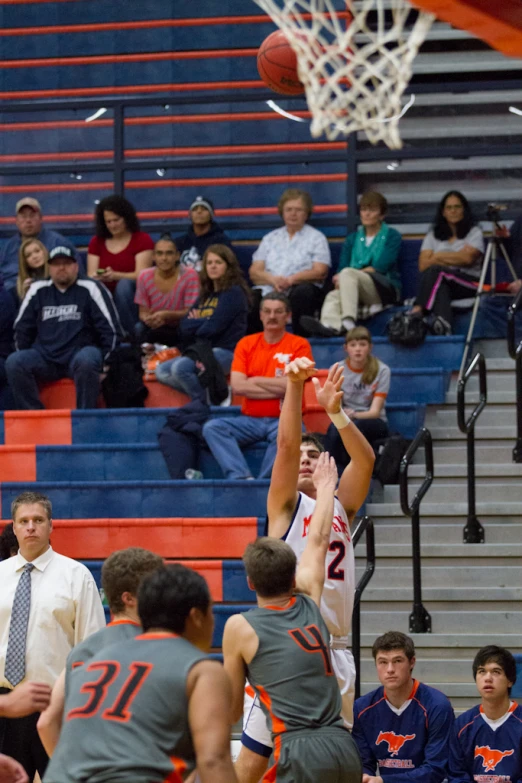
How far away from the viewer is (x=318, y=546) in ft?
16.3

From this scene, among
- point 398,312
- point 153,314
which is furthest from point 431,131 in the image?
point 153,314

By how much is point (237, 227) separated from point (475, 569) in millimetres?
4866

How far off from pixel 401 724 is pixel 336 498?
1.41 metres

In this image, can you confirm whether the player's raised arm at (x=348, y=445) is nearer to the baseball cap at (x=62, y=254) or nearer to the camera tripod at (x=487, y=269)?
the camera tripod at (x=487, y=269)

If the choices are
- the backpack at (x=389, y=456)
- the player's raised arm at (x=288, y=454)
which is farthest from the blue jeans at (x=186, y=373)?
the player's raised arm at (x=288, y=454)

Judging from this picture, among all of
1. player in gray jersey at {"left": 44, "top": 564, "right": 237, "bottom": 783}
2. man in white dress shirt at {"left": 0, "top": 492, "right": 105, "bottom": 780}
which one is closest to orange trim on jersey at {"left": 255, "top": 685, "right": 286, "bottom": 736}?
player in gray jersey at {"left": 44, "top": 564, "right": 237, "bottom": 783}

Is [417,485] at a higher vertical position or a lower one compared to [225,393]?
lower

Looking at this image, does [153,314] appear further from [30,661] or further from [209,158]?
[30,661]

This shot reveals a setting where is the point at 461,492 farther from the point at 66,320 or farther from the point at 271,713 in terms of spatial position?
the point at 271,713

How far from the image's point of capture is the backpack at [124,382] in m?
10.0

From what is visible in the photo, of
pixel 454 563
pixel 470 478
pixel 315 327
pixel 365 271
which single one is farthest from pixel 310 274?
pixel 454 563

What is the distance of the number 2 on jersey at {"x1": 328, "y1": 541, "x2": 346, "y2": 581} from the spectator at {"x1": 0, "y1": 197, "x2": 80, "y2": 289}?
5.69 meters

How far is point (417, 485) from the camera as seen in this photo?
902cm

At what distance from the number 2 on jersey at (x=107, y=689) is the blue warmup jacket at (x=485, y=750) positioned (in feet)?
10.8
